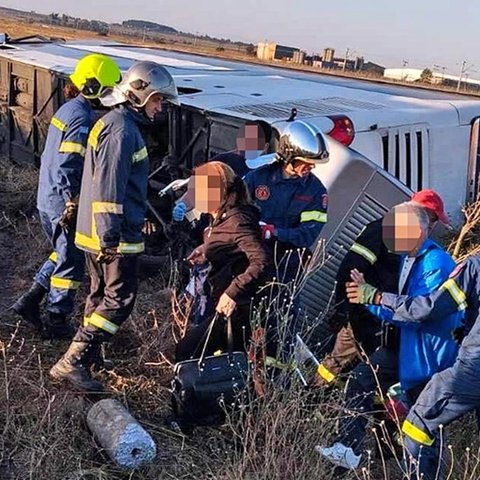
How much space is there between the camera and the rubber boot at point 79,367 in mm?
4008

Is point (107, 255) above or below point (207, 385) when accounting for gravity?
above

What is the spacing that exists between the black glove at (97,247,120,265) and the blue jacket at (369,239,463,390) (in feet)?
4.57

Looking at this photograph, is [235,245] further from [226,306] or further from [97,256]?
[97,256]

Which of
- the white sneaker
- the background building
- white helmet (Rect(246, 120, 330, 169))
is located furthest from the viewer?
the background building

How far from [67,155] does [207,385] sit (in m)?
1.85

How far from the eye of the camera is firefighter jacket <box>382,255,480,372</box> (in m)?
3.30

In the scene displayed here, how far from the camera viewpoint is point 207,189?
145 inches

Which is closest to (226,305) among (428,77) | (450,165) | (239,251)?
(239,251)

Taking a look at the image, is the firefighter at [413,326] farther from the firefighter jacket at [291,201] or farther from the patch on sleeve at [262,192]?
the patch on sleeve at [262,192]

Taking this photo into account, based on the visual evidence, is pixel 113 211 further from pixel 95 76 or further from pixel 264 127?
pixel 264 127

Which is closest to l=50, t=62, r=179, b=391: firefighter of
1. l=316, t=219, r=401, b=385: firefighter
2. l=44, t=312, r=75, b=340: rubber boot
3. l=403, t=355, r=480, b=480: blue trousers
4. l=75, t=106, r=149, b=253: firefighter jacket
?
l=75, t=106, r=149, b=253: firefighter jacket

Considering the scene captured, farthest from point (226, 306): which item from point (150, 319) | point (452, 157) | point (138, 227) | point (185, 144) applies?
point (452, 157)

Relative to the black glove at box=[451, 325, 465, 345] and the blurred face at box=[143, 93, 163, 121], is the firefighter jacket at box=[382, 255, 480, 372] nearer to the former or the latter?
the black glove at box=[451, 325, 465, 345]

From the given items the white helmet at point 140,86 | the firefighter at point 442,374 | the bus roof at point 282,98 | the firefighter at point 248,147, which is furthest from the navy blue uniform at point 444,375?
the bus roof at point 282,98
